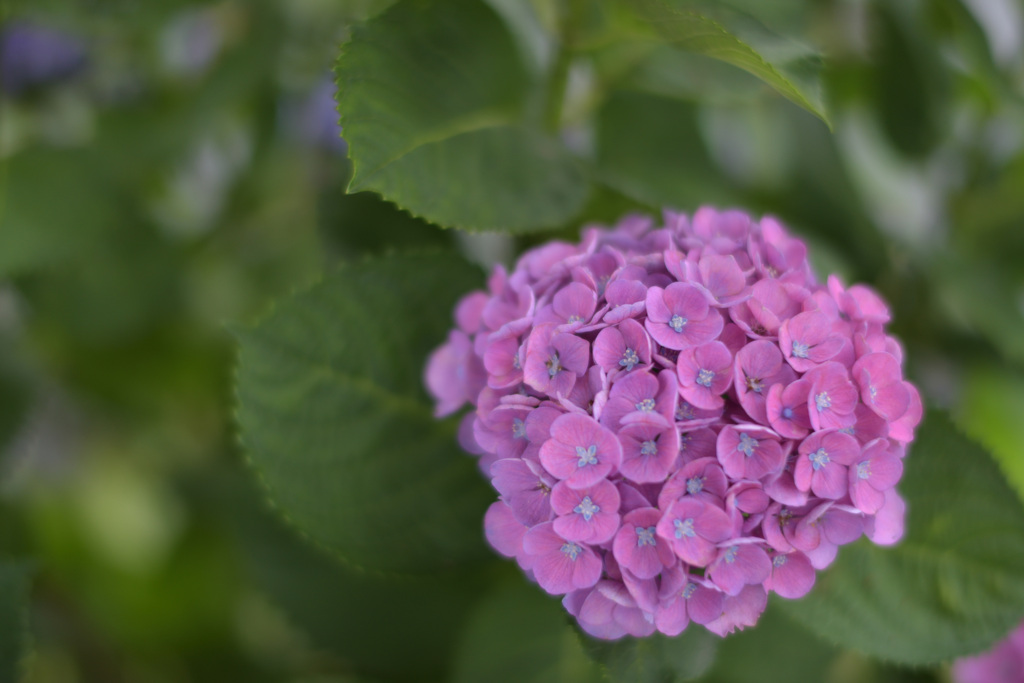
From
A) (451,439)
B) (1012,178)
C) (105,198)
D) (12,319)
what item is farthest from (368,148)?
(12,319)

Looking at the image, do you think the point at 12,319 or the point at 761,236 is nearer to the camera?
the point at 761,236

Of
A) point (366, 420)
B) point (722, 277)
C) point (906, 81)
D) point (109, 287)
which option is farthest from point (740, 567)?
point (109, 287)

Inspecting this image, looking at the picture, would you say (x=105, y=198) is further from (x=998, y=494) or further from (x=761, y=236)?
(x=998, y=494)

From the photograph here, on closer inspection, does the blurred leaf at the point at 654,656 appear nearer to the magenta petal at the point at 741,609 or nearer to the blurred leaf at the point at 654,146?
the magenta petal at the point at 741,609

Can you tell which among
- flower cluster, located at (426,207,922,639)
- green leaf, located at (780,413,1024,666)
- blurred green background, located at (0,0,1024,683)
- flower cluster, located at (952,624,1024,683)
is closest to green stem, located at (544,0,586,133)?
blurred green background, located at (0,0,1024,683)

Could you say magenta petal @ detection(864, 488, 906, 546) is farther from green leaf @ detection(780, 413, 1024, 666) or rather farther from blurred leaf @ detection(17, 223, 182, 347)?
blurred leaf @ detection(17, 223, 182, 347)

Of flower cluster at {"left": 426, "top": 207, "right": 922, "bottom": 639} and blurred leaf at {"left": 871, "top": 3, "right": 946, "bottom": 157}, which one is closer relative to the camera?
flower cluster at {"left": 426, "top": 207, "right": 922, "bottom": 639}
